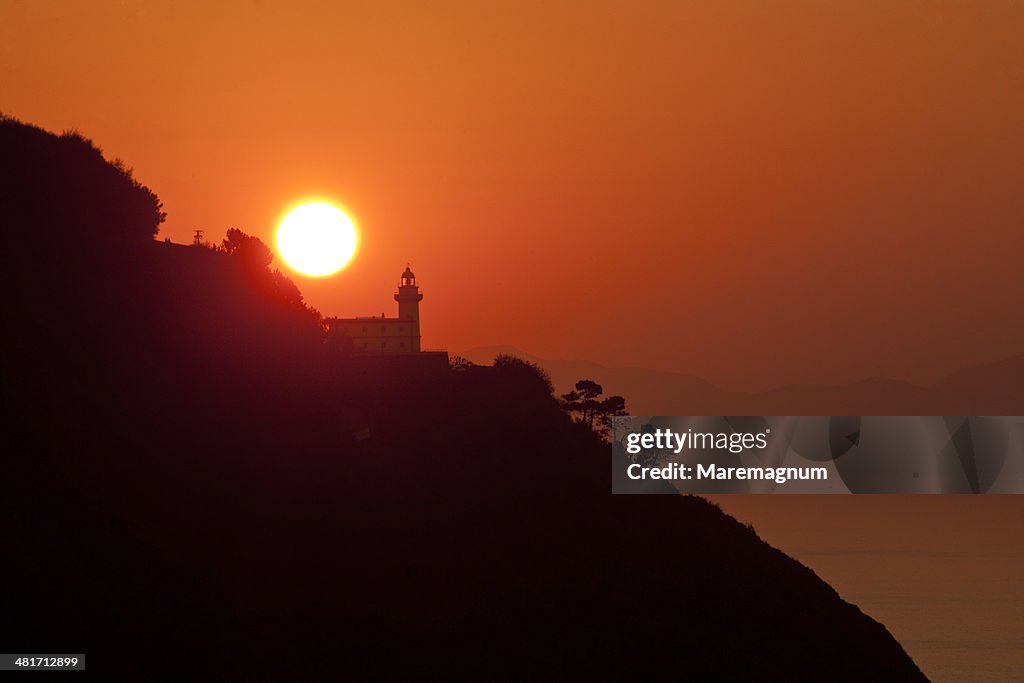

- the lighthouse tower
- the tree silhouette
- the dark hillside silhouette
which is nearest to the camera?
the dark hillside silhouette

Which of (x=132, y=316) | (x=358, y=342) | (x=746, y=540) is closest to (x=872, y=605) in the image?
(x=358, y=342)

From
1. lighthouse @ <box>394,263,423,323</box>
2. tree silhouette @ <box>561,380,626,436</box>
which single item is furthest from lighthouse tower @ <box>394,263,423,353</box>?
tree silhouette @ <box>561,380,626,436</box>

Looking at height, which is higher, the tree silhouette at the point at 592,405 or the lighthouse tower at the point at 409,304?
the lighthouse tower at the point at 409,304

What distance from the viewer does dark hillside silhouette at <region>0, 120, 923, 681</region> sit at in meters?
40.5

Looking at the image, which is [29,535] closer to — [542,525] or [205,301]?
[205,301]

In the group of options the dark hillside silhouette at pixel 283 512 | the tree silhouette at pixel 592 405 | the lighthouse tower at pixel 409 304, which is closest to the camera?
the dark hillside silhouette at pixel 283 512

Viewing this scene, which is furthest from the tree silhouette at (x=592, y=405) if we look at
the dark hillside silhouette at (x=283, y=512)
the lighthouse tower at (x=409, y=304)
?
the lighthouse tower at (x=409, y=304)

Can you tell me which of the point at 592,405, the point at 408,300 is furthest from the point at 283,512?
the point at 408,300

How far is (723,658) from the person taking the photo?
5612 centimetres

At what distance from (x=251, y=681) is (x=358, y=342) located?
365 feet

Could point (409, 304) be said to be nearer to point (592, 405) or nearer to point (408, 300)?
point (408, 300)

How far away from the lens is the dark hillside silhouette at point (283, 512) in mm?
40531

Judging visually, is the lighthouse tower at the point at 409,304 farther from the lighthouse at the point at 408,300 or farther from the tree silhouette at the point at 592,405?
the tree silhouette at the point at 592,405

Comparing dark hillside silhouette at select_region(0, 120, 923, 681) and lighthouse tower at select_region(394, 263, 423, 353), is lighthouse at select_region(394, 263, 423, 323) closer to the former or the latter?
lighthouse tower at select_region(394, 263, 423, 353)
